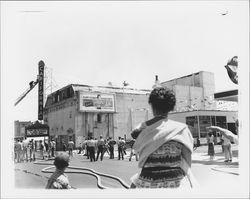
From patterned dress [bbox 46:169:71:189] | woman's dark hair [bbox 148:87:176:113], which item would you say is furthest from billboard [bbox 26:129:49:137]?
woman's dark hair [bbox 148:87:176:113]

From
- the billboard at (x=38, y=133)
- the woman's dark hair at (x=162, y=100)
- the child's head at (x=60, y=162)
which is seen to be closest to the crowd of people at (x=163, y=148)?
the woman's dark hair at (x=162, y=100)

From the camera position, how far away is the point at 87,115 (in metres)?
18.3

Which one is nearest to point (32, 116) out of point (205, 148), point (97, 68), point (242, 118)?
point (97, 68)

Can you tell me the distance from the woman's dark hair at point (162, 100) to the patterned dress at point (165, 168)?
0.62ft

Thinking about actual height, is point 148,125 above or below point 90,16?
below

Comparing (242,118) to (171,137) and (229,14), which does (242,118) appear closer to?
(229,14)

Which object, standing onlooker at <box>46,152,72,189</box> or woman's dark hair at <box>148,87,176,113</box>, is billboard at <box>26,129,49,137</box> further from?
woman's dark hair at <box>148,87,176,113</box>

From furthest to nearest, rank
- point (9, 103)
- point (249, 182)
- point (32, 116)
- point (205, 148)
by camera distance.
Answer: point (205, 148), point (32, 116), point (9, 103), point (249, 182)

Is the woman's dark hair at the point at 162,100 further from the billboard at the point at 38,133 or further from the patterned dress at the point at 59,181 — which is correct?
the billboard at the point at 38,133

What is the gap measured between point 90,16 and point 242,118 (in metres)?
1.64

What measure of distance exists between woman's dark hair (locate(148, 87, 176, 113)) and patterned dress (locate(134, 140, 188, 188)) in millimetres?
189

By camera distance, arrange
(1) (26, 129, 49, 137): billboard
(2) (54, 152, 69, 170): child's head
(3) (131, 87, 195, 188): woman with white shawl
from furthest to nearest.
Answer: (1) (26, 129, 49, 137): billboard < (2) (54, 152, 69, 170): child's head < (3) (131, 87, 195, 188): woman with white shawl

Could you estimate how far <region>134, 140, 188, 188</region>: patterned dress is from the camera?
4.75 ft

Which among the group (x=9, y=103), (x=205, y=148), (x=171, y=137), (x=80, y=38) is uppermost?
(x=80, y=38)
